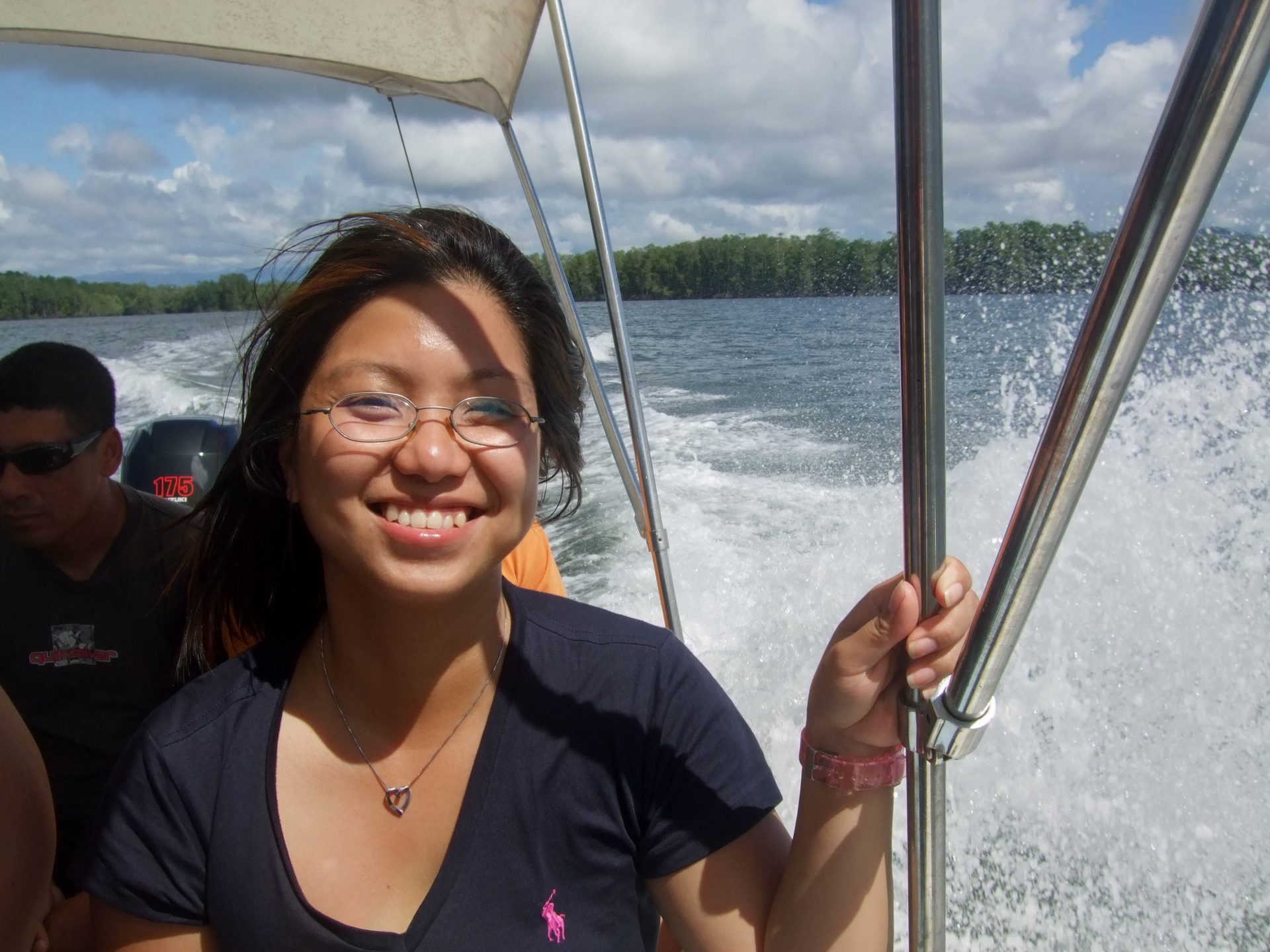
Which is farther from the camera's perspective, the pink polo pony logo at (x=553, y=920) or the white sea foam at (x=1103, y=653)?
the white sea foam at (x=1103, y=653)

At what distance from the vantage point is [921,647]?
75cm

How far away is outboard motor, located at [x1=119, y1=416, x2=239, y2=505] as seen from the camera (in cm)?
353

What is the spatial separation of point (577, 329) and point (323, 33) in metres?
0.79

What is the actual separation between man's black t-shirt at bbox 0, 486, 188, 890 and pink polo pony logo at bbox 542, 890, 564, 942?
0.97 metres

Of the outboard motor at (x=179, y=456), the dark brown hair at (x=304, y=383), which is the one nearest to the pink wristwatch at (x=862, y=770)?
the dark brown hair at (x=304, y=383)

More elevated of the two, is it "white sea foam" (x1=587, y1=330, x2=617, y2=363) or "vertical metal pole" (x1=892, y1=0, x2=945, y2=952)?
"vertical metal pole" (x1=892, y1=0, x2=945, y2=952)

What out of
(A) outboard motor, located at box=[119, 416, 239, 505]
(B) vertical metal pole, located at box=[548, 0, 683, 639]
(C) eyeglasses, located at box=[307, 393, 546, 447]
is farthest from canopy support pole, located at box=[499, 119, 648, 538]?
(A) outboard motor, located at box=[119, 416, 239, 505]

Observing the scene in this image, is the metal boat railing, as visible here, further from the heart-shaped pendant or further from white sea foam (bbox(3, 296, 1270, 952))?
white sea foam (bbox(3, 296, 1270, 952))

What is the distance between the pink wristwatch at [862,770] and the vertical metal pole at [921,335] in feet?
0.34

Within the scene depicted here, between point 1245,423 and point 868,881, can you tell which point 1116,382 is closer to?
point 868,881

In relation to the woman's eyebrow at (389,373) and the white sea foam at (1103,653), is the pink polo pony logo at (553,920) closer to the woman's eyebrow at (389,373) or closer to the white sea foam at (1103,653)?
the woman's eyebrow at (389,373)

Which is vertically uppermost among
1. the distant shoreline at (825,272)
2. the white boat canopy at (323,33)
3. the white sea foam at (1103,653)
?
the white boat canopy at (323,33)

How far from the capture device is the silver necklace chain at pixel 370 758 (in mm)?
1072

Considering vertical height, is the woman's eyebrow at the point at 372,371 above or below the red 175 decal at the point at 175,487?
above
